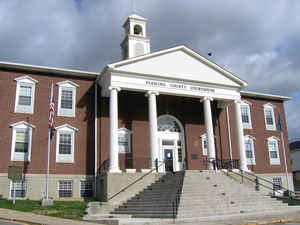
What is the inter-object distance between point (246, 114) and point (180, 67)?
396 inches

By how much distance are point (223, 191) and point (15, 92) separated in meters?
16.3

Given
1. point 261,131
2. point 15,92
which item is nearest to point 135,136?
point 15,92

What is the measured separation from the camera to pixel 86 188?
2467cm

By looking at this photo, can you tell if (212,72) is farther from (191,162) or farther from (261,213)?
(261,213)

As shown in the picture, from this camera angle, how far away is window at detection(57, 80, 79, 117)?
25.7 metres

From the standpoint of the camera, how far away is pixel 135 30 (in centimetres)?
3138

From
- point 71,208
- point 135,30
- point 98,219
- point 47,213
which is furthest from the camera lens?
point 135,30

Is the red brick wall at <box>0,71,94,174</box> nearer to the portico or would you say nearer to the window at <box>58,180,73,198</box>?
the window at <box>58,180,73,198</box>

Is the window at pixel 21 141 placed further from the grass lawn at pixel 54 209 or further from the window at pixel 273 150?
the window at pixel 273 150

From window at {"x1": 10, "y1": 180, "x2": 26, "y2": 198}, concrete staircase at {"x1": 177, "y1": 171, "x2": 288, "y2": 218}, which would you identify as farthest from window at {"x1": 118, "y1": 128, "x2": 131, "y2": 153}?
window at {"x1": 10, "y1": 180, "x2": 26, "y2": 198}

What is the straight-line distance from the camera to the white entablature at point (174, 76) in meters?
24.7

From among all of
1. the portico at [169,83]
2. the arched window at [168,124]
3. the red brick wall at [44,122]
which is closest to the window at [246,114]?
the portico at [169,83]

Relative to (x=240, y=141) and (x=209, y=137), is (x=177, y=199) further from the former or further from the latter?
(x=240, y=141)

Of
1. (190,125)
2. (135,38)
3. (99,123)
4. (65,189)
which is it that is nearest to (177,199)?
(65,189)
